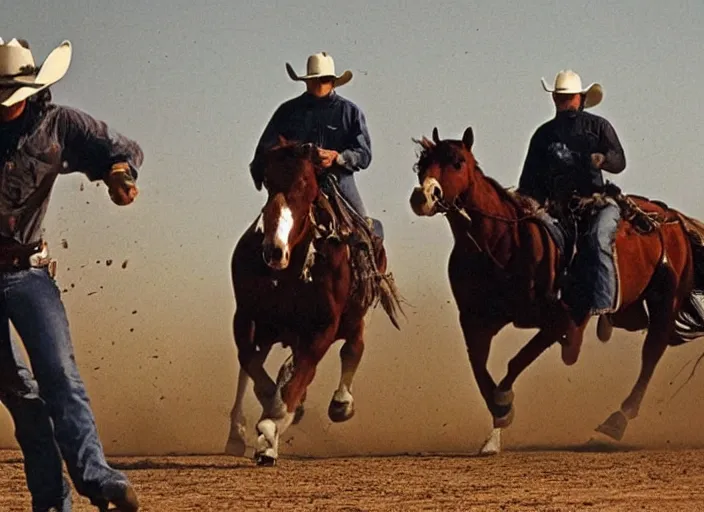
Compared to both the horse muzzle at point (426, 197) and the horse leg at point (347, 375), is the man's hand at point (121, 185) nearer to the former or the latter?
the horse muzzle at point (426, 197)

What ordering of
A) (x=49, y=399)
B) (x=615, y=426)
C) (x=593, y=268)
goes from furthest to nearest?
1. (x=615, y=426)
2. (x=593, y=268)
3. (x=49, y=399)

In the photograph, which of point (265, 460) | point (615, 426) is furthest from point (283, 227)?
point (615, 426)

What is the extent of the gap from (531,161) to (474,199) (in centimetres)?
107

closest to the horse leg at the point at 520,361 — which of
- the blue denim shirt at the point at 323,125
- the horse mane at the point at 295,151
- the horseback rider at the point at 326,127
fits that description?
the horseback rider at the point at 326,127

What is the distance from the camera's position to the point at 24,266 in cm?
687

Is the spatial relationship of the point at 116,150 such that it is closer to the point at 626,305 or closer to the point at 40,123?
the point at 40,123

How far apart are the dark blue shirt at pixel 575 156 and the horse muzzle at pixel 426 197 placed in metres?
1.38

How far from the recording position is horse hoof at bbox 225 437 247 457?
11656 millimetres

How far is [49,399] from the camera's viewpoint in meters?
6.76

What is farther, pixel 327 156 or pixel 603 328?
pixel 603 328

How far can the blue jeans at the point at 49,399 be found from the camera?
6.72m

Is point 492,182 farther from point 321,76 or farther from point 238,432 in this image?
point 238,432

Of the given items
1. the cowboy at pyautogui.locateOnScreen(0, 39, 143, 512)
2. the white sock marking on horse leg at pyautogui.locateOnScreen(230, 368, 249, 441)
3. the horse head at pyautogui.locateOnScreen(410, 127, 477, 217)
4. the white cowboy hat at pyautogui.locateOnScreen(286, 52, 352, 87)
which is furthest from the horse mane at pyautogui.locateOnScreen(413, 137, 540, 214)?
the cowboy at pyautogui.locateOnScreen(0, 39, 143, 512)

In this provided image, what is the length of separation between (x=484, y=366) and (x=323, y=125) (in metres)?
1.93
